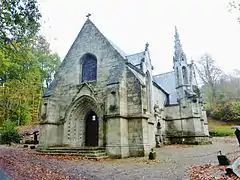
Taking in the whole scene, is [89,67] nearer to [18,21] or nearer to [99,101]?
[99,101]

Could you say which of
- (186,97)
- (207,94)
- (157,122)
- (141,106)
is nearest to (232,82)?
(207,94)

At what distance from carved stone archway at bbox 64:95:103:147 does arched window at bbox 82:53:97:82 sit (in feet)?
5.99

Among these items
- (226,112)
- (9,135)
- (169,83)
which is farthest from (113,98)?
(226,112)

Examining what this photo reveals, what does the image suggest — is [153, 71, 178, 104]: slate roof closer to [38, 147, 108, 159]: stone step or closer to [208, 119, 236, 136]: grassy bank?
[208, 119, 236, 136]: grassy bank

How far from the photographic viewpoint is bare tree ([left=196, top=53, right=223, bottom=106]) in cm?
3956

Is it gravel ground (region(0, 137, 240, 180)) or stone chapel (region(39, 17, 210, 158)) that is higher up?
stone chapel (region(39, 17, 210, 158))

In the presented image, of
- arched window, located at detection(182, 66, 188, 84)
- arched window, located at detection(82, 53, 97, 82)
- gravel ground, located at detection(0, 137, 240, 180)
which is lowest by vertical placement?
gravel ground, located at detection(0, 137, 240, 180)

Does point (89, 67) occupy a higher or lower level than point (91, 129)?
higher

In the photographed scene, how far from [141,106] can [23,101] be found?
25485 millimetres

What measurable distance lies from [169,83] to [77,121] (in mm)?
17092

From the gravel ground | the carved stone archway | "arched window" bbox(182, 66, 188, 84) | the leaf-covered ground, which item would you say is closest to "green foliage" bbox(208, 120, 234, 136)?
"arched window" bbox(182, 66, 188, 84)

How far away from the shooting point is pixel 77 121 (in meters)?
14.9

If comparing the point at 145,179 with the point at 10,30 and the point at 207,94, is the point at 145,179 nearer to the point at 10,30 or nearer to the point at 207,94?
the point at 10,30

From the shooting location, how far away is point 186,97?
2259cm
